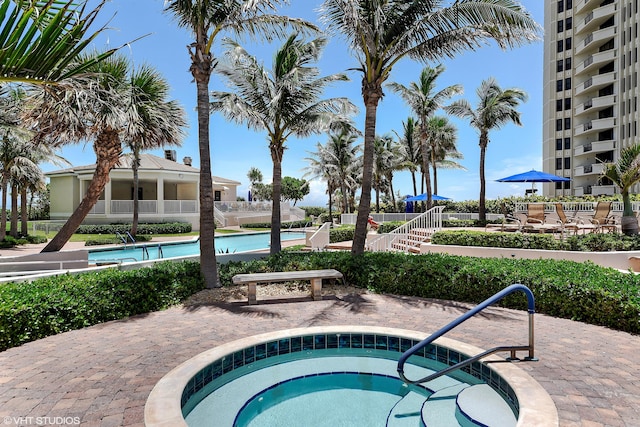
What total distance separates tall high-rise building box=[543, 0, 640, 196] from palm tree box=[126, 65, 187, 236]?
123ft

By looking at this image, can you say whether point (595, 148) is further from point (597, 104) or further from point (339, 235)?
point (339, 235)

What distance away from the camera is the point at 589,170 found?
3731 centimetres

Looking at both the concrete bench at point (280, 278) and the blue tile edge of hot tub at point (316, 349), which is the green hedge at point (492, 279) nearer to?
the concrete bench at point (280, 278)

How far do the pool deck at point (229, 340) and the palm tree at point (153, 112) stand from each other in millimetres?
8486

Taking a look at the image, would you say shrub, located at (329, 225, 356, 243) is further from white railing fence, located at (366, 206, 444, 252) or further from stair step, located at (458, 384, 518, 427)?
stair step, located at (458, 384, 518, 427)

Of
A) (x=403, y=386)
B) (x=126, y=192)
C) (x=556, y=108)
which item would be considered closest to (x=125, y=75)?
(x=403, y=386)

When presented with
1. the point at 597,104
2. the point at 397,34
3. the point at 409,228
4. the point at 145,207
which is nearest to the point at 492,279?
the point at 397,34

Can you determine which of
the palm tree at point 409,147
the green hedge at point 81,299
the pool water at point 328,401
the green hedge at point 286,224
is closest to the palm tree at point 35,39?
the pool water at point 328,401

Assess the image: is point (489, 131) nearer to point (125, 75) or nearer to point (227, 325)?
point (125, 75)

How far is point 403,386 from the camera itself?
16.1 feet

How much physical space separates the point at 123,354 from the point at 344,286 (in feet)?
19.2

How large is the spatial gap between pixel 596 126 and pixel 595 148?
→ 7.32ft

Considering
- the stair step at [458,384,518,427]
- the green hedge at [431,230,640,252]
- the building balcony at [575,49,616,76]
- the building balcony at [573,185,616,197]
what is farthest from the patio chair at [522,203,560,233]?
the building balcony at [575,49,616,76]

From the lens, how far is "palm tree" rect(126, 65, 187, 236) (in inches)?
530
